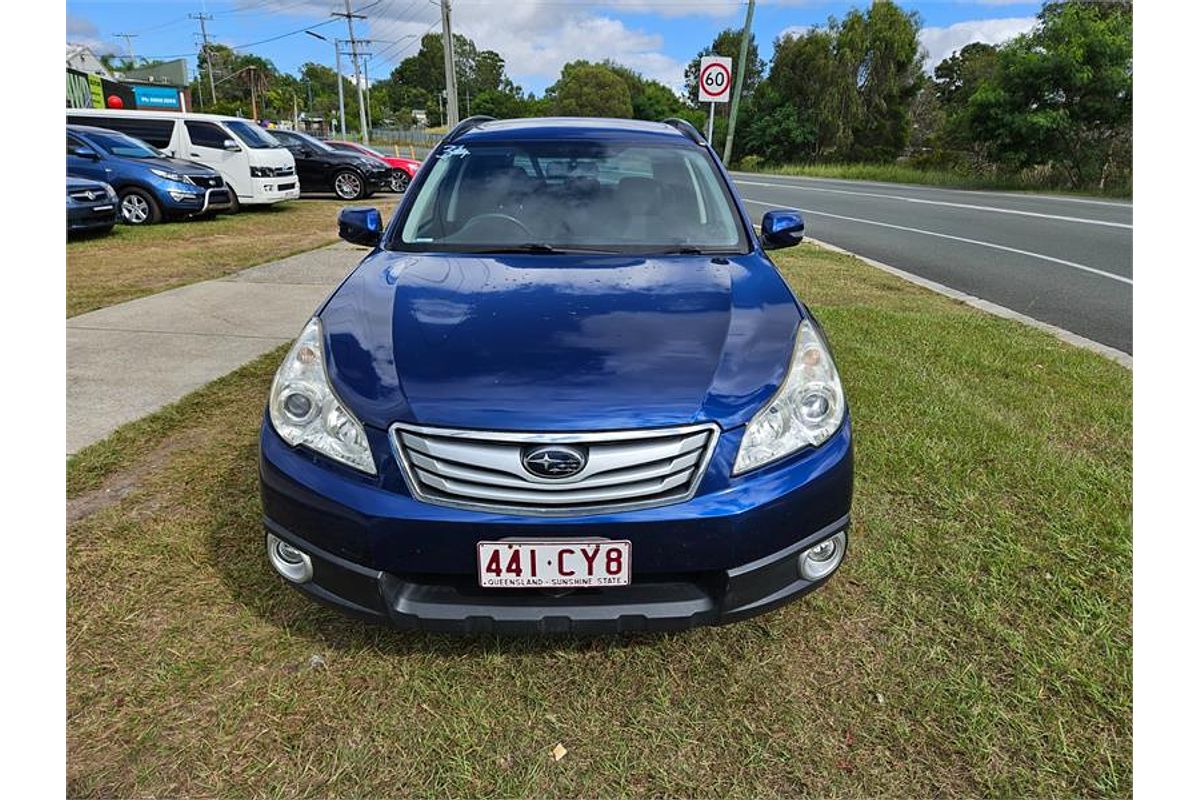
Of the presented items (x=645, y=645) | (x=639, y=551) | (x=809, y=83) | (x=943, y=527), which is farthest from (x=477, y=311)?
(x=809, y=83)

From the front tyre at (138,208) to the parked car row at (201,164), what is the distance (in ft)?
0.05

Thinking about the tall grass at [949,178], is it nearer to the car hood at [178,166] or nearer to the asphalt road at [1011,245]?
the asphalt road at [1011,245]

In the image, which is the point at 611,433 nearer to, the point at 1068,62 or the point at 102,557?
the point at 102,557

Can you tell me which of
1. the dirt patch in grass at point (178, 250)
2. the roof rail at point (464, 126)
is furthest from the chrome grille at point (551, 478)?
the dirt patch in grass at point (178, 250)

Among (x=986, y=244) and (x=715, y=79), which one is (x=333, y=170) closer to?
(x=715, y=79)

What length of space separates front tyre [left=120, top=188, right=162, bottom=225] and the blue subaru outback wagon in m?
10.8

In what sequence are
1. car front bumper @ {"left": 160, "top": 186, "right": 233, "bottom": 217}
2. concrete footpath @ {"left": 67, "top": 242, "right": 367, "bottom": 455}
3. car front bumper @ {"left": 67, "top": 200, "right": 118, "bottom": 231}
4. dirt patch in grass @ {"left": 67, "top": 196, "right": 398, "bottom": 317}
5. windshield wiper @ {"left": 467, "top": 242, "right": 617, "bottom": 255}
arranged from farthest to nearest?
car front bumper @ {"left": 160, "top": 186, "right": 233, "bottom": 217}
car front bumper @ {"left": 67, "top": 200, "right": 118, "bottom": 231}
dirt patch in grass @ {"left": 67, "top": 196, "right": 398, "bottom": 317}
concrete footpath @ {"left": 67, "top": 242, "right": 367, "bottom": 455}
windshield wiper @ {"left": 467, "top": 242, "right": 617, "bottom": 255}

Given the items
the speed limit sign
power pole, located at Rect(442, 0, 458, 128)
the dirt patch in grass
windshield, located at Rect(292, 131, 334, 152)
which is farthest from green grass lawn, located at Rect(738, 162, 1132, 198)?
the dirt patch in grass

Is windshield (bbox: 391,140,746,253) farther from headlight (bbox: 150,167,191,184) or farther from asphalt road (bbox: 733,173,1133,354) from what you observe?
headlight (bbox: 150,167,191,184)

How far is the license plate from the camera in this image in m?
1.84

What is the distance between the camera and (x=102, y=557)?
2.69m

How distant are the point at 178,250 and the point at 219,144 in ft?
15.7

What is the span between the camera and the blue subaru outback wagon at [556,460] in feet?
6.06

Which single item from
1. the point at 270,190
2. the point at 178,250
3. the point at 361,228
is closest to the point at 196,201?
the point at 270,190
